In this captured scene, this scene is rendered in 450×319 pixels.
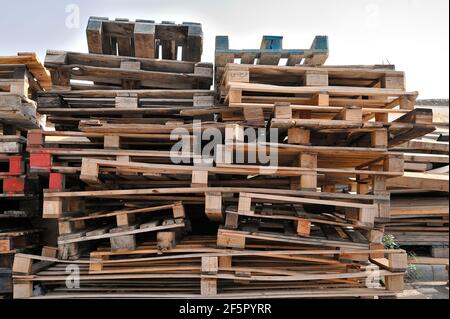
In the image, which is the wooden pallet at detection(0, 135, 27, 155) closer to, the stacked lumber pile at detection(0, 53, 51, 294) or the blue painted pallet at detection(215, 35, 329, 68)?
the stacked lumber pile at detection(0, 53, 51, 294)

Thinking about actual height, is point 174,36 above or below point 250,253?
above

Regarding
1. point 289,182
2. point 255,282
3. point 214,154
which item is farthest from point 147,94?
point 255,282

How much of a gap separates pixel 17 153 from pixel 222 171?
95.0 inches

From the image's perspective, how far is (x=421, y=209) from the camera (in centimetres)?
501

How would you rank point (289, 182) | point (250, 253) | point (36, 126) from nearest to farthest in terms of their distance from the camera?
1. point (250, 253)
2. point (289, 182)
3. point (36, 126)

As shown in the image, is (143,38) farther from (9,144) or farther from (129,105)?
(9,144)

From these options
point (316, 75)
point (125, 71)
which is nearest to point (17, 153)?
point (125, 71)

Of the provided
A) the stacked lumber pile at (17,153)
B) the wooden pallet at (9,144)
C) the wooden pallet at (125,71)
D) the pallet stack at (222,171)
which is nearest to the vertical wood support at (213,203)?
the pallet stack at (222,171)

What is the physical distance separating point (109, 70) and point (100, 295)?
2517 mm

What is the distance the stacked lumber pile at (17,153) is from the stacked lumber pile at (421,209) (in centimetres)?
498

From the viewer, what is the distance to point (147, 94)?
3.77 metres

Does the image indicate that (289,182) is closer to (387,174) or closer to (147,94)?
(387,174)

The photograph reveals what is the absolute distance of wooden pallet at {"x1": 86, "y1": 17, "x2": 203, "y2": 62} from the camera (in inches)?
150

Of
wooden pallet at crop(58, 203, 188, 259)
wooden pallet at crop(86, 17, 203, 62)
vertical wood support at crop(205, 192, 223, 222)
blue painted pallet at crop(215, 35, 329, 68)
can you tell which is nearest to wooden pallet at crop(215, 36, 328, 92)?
blue painted pallet at crop(215, 35, 329, 68)
